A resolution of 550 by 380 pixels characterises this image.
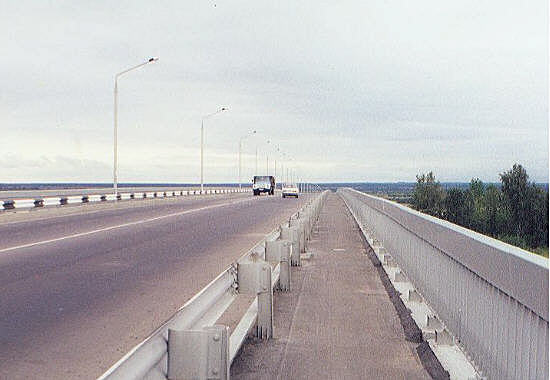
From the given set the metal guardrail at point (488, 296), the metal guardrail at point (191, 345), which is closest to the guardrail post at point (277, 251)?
the metal guardrail at point (488, 296)

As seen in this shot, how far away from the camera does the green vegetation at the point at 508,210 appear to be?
93312 millimetres

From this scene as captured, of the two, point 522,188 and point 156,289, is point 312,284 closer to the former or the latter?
point 156,289

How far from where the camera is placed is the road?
286 inches

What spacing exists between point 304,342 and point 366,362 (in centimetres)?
94

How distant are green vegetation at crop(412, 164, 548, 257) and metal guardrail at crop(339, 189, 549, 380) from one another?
76959 mm

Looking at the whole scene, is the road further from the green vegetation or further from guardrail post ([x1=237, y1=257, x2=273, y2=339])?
the green vegetation

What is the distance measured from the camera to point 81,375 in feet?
21.2

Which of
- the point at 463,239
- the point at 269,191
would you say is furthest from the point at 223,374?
the point at 269,191

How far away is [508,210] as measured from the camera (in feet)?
332

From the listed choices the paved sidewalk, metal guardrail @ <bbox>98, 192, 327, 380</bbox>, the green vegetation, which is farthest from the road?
the green vegetation

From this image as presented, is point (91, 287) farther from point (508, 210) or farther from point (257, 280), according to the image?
point (508, 210)

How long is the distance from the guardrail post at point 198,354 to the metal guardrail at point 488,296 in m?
1.73

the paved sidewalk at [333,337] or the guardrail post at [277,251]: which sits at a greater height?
the guardrail post at [277,251]

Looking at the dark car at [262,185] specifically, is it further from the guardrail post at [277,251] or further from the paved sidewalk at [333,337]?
the guardrail post at [277,251]
